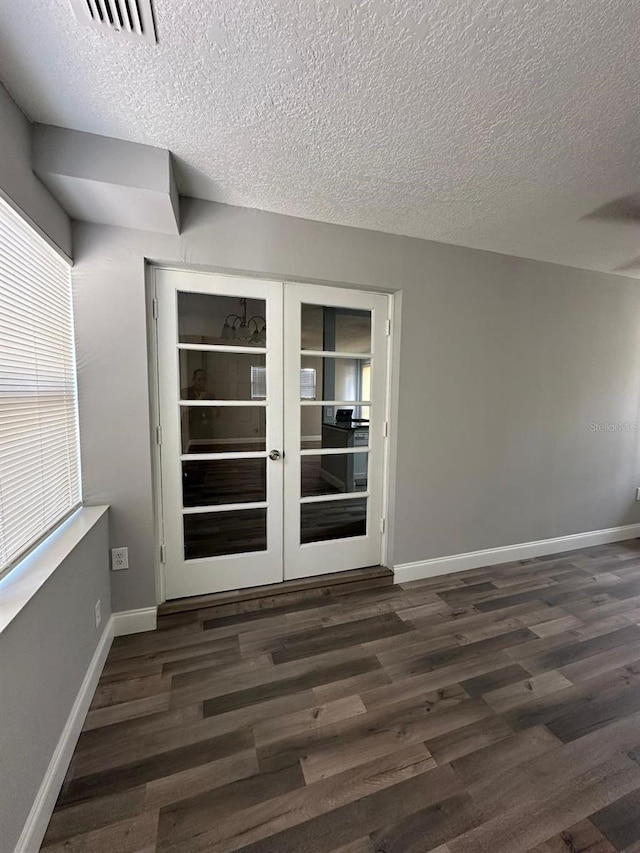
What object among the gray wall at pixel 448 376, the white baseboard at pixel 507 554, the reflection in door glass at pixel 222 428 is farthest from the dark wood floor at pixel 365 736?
the reflection in door glass at pixel 222 428

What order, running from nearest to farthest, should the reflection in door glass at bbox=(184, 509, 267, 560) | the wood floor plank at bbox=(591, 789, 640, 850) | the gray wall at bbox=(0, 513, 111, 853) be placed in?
1. the gray wall at bbox=(0, 513, 111, 853)
2. the wood floor plank at bbox=(591, 789, 640, 850)
3. the reflection in door glass at bbox=(184, 509, 267, 560)

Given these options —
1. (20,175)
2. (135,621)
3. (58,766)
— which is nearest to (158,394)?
(20,175)

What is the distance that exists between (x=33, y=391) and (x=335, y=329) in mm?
1755

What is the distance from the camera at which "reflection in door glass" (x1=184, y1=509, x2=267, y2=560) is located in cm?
225

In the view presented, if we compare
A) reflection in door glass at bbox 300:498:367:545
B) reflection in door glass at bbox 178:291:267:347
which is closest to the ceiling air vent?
reflection in door glass at bbox 178:291:267:347

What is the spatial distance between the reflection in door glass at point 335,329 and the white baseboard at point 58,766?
2.12m

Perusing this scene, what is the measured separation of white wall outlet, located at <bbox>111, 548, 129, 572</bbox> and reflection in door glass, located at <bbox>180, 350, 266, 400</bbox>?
970 millimetres

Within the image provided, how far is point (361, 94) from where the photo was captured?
1.24 m

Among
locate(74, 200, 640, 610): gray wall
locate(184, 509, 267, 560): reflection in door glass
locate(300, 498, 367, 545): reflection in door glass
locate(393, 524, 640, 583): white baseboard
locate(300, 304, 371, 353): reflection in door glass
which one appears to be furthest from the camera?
locate(393, 524, 640, 583): white baseboard

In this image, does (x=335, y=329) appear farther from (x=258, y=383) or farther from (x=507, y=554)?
(x=507, y=554)

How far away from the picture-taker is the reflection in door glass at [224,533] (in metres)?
2.25

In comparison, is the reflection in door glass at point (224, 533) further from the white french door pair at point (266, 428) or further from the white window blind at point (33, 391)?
the white window blind at point (33, 391)

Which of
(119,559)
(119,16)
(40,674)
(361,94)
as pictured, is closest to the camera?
(119,16)

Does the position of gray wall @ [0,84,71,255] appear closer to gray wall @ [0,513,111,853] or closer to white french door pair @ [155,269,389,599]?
white french door pair @ [155,269,389,599]
